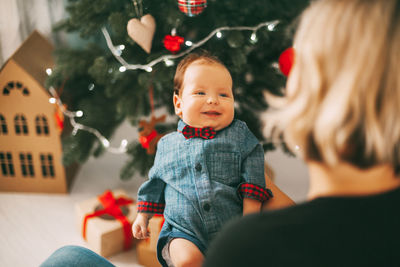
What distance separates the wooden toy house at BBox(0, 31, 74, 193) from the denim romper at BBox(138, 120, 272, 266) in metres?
0.83

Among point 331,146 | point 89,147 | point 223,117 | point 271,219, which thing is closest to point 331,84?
point 331,146

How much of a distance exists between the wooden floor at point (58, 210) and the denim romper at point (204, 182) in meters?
0.60

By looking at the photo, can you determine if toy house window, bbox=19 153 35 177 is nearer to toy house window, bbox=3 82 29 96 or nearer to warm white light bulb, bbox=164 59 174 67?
toy house window, bbox=3 82 29 96

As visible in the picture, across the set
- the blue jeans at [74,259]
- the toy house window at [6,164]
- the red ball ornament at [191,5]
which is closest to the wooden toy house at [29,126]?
the toy house window at [6,164]

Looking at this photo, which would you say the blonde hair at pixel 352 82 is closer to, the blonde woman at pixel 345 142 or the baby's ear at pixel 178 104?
the blonde woman at pixel 345 142

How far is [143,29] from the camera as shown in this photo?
4.76ft

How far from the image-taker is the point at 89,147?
1797mm

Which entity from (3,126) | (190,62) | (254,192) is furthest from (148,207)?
(3,126)

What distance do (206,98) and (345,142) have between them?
2.03 feet

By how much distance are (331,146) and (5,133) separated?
1.74 metres

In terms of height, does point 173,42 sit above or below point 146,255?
above

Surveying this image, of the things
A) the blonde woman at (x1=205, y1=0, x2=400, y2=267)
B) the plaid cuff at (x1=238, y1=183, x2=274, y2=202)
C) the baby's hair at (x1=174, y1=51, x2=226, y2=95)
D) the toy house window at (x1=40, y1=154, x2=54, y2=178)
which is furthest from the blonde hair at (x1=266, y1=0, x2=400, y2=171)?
the toy house window at (x1=40, y1=154, x2=54, y2=178)

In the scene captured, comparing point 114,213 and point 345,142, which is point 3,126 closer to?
point 114,213

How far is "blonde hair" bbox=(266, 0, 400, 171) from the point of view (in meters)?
0.50
